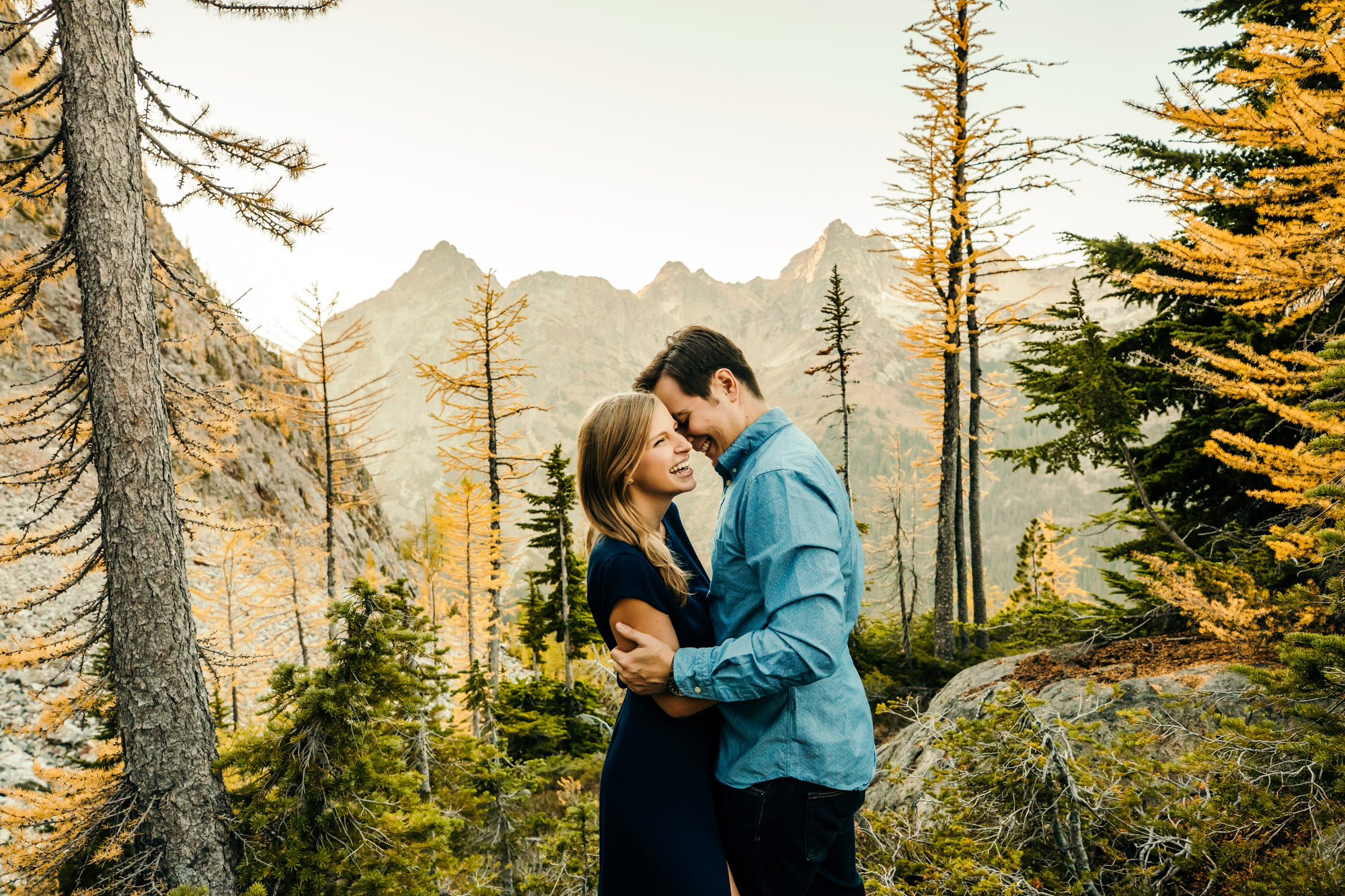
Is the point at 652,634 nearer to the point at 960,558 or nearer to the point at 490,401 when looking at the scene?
the point at 960,558

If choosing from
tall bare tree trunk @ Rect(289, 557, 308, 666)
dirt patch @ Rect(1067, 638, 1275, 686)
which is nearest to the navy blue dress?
dirt patch @ Rect(1067, 638, 1275, 686)

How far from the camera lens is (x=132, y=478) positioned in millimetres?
4227

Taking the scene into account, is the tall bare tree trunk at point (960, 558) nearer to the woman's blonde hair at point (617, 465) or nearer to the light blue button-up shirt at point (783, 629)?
the light blue button-up shirt at point (783, 629)

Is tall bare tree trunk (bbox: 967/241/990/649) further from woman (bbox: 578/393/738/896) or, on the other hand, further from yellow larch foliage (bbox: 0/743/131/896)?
yellow larch foliage (bbox: 0/743/131/896)

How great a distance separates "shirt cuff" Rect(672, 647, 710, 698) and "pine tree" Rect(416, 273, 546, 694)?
52.9 feet

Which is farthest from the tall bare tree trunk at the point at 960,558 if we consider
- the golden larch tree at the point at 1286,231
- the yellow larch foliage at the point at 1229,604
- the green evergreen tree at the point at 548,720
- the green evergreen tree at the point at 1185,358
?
the golden larch tree at the point at 1286,231

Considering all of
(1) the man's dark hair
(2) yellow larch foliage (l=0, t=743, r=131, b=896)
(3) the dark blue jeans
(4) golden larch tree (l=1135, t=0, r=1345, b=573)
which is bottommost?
(2) yellow larch foliage (l=0, t=743, r=131, b=896)

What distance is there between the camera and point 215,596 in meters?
14.4

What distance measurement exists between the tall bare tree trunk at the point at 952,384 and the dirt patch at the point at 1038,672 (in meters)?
7.21

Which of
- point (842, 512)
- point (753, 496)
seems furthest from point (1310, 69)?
point (753, 496)

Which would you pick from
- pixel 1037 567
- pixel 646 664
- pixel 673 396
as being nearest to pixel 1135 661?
pixel 673 396

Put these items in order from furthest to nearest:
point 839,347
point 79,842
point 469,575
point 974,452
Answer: point 469,575 → point 974,452 → point 839,347 → point 79,842

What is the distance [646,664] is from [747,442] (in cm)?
93

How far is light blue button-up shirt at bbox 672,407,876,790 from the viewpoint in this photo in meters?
1.89
